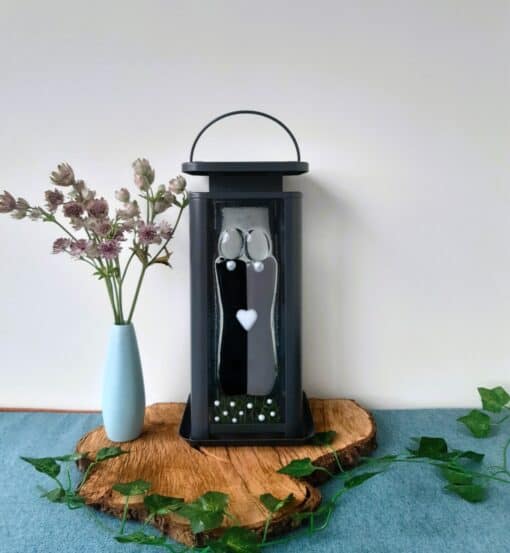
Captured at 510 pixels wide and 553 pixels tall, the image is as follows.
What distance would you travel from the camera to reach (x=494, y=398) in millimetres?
1021

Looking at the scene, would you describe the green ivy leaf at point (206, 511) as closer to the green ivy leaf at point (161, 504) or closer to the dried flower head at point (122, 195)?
the green ivy leaf at point (161, 504)

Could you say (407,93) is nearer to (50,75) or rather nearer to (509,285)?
(509,285)

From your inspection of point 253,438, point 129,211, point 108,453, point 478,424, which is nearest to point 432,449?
point 478,424

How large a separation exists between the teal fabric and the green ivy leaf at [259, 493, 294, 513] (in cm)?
5

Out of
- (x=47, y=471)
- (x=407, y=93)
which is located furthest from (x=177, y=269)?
(x=407, y=93)

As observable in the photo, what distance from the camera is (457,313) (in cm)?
110

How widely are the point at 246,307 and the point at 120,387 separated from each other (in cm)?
26

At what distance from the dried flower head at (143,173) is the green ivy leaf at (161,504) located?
19.7 inches

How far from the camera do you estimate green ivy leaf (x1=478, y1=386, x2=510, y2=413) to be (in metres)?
1.01

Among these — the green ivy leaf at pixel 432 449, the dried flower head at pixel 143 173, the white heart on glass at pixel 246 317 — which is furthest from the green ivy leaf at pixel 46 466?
the green ivy leaf at pixel 432 449

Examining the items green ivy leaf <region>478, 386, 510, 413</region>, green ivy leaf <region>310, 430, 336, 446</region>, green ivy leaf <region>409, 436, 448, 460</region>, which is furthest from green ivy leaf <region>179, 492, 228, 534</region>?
green ivy leaf <region>478, 386, 510, 413</region>

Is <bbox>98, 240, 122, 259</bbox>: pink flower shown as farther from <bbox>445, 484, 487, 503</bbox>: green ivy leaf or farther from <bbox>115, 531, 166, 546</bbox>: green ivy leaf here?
<bbox>445, 484, 487, 503</bbox>: green ivy leaf

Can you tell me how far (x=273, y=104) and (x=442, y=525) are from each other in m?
0.79

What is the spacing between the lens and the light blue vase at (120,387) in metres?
0.90
